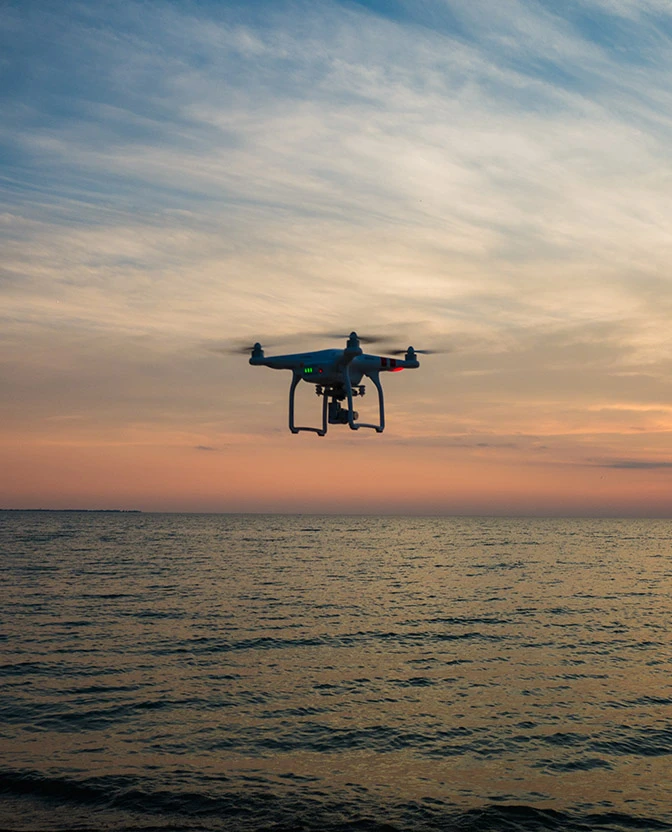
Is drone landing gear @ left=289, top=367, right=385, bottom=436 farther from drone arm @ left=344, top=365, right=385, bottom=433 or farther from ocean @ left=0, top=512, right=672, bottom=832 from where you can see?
Answer: ocean @ left=0, top=512, right=672, bottom=832

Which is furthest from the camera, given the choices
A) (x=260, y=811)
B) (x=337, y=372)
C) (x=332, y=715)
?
(x=332, y=715)

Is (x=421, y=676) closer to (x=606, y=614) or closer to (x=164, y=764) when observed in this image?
(x=164, y=764)

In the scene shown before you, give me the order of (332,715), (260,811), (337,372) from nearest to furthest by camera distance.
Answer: (260,811), (337,372), (332,715)

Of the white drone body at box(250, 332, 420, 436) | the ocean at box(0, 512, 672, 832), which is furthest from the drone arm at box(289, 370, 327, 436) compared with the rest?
the ocean at box(0, 512, 672, 832)

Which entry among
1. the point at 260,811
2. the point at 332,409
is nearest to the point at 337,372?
the point at 332,409

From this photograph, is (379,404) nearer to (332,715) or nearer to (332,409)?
(332,409)

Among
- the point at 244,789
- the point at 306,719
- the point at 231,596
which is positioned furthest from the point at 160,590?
the point at 244,789

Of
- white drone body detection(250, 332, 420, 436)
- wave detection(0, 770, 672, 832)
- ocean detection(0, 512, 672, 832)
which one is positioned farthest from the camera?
white drone body detection(250, 332, 420, 436)
